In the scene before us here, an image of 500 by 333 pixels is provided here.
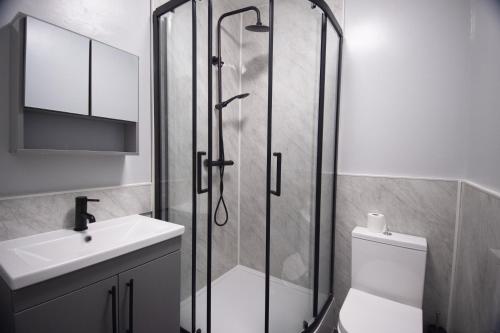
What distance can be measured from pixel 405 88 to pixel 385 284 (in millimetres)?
1349

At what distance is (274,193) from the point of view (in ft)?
4.58

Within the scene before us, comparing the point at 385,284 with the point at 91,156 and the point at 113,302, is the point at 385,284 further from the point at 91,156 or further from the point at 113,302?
the point at 91,156

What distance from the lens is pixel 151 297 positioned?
1134mm

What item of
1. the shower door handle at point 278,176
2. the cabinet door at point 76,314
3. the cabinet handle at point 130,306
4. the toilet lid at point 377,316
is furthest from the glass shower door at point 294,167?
the cabinet door at point 76,314

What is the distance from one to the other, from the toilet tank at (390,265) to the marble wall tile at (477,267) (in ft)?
0.67

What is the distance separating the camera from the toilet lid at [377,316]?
122 centimetres

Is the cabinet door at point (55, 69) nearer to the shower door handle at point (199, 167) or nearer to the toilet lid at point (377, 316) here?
the shower door handle at point (199, 167)

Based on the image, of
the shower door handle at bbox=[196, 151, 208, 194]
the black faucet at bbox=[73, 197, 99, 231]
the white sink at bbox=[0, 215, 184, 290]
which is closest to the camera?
the white sink at bbox=[0, 215, 184, 290]

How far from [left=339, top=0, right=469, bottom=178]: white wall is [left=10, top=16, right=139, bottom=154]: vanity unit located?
5.21 ft

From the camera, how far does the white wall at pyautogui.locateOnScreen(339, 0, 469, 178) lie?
149cm

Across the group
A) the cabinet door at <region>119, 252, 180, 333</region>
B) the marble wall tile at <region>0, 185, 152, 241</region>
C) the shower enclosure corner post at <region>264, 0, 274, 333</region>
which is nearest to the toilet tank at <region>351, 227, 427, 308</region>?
the shower enclosure corner post at <region>264, 0, 274, 333</region>

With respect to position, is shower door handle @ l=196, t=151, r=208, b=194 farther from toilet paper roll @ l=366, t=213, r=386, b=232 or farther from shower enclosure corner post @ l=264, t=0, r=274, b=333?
toilet paper roll @ l=366, t=213, r=386, b=232

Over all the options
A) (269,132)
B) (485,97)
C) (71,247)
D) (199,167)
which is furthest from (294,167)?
(71,247)

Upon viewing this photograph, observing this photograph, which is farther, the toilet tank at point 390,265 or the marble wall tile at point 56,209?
the toilet tank at point 390,265
